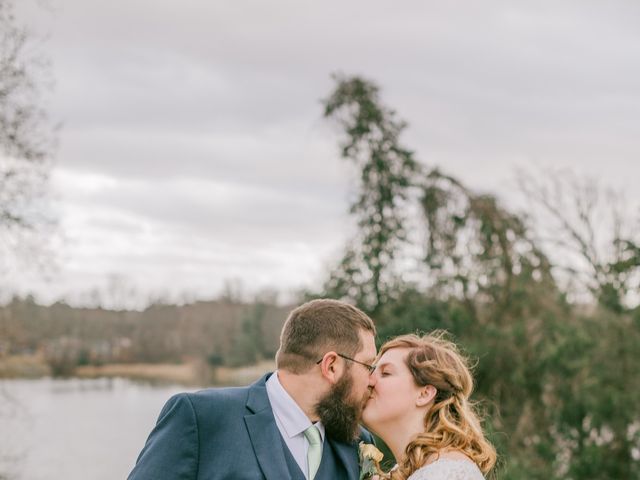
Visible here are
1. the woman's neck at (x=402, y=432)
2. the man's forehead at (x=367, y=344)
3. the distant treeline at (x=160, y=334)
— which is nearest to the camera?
the man's forehead at (x=367, y=344)

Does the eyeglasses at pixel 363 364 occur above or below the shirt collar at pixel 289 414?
above

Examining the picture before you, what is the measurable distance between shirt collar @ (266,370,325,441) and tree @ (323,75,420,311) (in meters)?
5.37

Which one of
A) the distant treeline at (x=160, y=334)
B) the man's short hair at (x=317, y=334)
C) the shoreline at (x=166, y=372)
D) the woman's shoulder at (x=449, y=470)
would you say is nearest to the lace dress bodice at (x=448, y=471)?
the woman's shoulder at (x=449, y=470)

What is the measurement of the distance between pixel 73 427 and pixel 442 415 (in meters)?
24.9

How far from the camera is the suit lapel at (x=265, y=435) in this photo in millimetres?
2994

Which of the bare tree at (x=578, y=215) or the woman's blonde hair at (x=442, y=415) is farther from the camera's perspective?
the bare tree at (x=578, y=215)

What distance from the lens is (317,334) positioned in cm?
318

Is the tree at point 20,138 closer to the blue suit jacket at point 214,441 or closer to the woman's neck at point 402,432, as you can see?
the blue suit jacket at point 214,441

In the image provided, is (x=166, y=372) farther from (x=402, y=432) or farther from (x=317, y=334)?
(x=317, y=334)

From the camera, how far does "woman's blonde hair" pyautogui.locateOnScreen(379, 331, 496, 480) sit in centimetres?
332

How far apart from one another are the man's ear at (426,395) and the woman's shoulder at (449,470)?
257mm

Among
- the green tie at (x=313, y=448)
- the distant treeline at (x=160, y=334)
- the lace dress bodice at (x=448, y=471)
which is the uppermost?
the green tie at (x=313, y=448)

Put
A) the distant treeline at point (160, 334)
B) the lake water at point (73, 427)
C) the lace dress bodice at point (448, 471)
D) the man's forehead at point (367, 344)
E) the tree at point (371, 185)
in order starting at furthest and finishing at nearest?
the distant treeline at point (160, 334) < the lake water at point (73, 427) < the tree at point (371, 185) < the man's forehead at point (367, 344) < the lace dress bodice at point (448, 471)

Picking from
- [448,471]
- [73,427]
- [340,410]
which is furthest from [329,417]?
[73,427]
